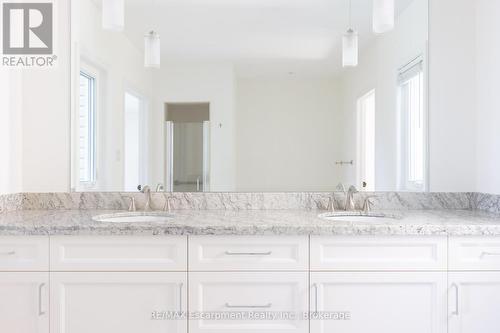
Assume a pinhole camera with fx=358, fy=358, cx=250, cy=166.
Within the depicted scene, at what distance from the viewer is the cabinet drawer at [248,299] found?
1.51 metres

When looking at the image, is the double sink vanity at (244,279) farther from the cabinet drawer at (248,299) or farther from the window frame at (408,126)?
the window frame at (408,126)

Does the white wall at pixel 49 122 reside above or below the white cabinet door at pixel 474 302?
above

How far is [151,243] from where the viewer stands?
1.52 metres

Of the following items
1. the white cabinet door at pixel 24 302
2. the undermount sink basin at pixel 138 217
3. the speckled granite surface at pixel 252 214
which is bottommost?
the white cabinet door at pixel 24 302

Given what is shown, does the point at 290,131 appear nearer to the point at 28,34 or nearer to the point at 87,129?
the point at 87,129

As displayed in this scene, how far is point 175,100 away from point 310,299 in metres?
1.33

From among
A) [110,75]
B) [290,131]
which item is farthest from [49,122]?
[290,131]

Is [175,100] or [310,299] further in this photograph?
[175,100]

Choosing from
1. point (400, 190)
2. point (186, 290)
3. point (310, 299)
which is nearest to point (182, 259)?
point (186, 290)

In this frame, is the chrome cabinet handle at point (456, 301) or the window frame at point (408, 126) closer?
the chrome cabinet handle at point (456, 301)

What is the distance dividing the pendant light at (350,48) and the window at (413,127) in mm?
296

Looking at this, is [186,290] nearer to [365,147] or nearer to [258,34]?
[365,147]

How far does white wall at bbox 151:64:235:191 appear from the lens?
2.11 metres

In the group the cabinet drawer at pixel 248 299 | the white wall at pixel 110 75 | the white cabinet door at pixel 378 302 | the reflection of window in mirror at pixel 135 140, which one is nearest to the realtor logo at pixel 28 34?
the white wall at pixel 110 75
